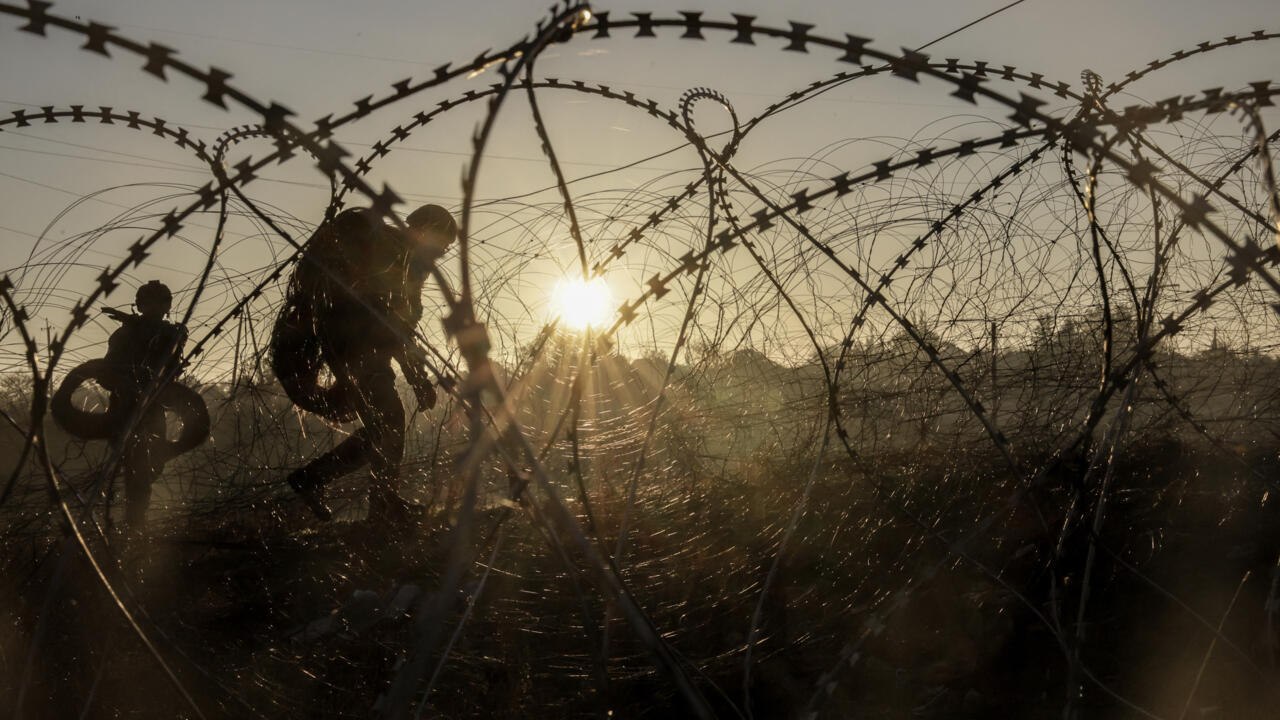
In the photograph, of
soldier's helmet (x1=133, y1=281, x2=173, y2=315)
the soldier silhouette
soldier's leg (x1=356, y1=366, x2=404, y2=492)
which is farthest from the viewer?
soldier's helmet (x1=133, y1=281, x2=173, y2=315)

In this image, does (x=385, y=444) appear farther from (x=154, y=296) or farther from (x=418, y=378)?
(x=154, y=296)

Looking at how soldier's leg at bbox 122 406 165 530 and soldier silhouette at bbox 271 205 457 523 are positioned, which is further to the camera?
soldier's leg at bbox 122 406 165 530

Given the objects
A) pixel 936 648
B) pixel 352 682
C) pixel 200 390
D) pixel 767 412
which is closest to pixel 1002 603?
pixel 936 648

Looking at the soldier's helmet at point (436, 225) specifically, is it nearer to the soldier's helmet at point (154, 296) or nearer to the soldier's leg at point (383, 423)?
the soldier's leg at point (383, 423)

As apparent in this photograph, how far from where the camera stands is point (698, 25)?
2.20 metres

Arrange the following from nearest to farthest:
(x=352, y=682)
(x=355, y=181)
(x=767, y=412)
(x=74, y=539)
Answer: (x=355, y=181) → (x=74, y=539) → (x=352, y=682) → (x=767, y=412)

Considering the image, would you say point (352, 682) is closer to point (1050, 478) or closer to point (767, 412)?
point (767, 412)

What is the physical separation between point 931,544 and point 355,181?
10.5 ft

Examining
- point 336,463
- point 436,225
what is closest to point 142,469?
point 336,463

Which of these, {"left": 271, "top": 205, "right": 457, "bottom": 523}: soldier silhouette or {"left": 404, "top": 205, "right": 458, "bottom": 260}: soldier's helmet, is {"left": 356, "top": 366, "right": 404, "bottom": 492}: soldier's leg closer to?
{"left": 271, "top": 205, "right": 457, "bottom": 523}: soldier silhouette

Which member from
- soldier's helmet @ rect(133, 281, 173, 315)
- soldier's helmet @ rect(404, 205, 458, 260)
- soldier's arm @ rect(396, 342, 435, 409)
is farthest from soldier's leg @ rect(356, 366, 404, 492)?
soldier's helmet @ rect(133, 281, 173, 315)

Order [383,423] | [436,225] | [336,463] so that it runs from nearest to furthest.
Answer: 1. [436,225]
2. [383,423]
3. [336,463]

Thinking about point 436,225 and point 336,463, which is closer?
point 436,225

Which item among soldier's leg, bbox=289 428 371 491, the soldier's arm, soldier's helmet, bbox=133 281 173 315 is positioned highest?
soldier's helmet, bbox=133 281 173 315
